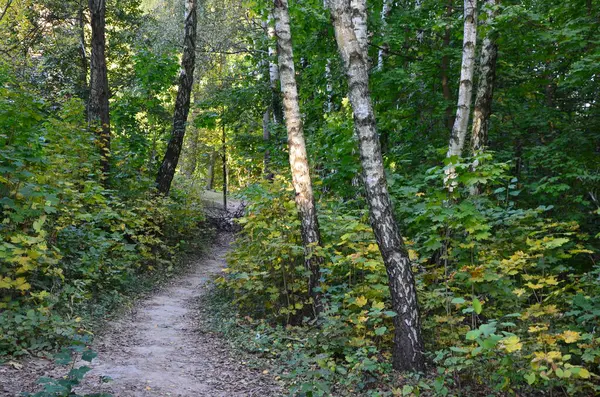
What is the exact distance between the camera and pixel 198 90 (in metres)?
25.6

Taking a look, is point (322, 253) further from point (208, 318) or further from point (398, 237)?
point (208, 318)

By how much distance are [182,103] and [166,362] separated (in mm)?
9759

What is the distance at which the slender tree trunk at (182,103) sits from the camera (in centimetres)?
1377

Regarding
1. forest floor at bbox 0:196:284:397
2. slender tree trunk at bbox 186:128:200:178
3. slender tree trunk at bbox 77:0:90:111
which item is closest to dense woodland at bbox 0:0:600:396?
slender tree trunk at bbox 77:0:90:111

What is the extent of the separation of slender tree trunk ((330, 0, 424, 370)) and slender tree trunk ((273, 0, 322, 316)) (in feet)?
5.46

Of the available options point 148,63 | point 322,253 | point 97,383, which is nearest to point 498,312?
point 322,253

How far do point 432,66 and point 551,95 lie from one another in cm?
326

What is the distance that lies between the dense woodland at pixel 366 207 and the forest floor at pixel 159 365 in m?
0.41

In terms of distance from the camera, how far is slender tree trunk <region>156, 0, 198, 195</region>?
542 inches

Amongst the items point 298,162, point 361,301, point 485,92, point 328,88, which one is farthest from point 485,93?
point 328,88

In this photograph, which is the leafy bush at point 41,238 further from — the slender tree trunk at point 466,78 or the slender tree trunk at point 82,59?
the slender tree trunk at point 82,59

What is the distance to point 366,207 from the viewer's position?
9172mm

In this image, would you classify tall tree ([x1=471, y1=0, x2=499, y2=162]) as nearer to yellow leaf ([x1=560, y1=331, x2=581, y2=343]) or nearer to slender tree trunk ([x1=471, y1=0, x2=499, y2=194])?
slender tree trunk ([x1=471, y1=0, x2=499, y2=194])

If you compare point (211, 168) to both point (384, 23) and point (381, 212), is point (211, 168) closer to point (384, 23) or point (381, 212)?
point (384, 23)
